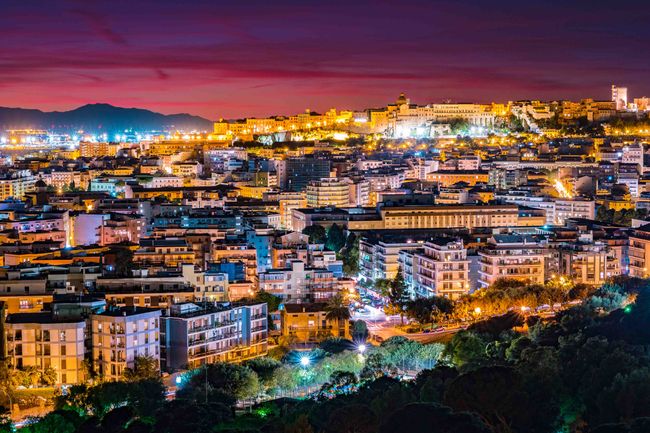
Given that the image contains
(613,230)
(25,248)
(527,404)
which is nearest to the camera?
(527,404)

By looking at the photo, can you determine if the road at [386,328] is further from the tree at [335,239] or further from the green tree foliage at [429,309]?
the tree at [335,239]

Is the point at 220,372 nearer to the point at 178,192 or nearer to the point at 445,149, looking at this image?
the point at 178,192

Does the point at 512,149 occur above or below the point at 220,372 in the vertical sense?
above

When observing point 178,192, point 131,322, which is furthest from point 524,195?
point 131,322

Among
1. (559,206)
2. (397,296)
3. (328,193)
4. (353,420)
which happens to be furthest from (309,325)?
(328,193)

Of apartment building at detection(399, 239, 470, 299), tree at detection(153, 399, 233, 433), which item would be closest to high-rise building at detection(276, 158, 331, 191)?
apartment building at detection(399, 239, 470, 299)

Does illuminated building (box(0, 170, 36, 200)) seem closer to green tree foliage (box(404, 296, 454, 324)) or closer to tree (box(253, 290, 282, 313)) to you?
A: tree (box(253, 290, 282, 313))

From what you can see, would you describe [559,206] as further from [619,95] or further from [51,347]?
[619,95]

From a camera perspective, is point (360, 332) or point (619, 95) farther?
point (619, 95)
